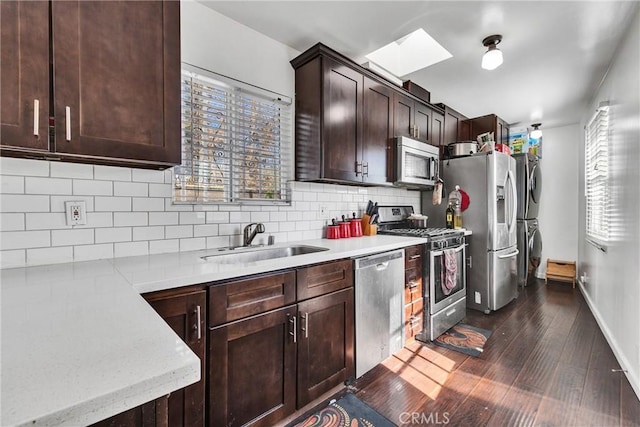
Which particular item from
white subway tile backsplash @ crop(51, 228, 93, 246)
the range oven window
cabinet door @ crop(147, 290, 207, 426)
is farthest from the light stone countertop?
the range oven window

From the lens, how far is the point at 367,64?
8.43ft

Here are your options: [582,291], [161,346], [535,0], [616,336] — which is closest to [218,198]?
[161,346]

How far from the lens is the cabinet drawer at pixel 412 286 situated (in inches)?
92.9

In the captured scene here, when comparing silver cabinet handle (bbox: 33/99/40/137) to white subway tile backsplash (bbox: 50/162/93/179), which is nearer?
silver cabinet handle (bbox: 33/99/40/137)

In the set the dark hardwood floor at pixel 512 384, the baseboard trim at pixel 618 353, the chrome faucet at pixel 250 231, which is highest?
the chrome faucet at pixel 250 231

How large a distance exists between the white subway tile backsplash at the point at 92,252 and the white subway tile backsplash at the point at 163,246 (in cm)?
20

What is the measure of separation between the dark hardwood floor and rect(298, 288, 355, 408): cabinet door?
0.23 metres

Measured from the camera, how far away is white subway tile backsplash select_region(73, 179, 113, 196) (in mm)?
1511

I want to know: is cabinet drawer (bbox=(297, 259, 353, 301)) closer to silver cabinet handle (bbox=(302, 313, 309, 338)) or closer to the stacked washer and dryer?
silver cabinet handle (bbox=(302, 313, 309, 338))

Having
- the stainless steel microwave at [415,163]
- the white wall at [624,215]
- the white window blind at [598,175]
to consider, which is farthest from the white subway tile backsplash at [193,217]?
the white window blind at [598,175]

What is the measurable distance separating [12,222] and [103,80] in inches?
30.4

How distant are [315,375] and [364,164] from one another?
1.63 meters

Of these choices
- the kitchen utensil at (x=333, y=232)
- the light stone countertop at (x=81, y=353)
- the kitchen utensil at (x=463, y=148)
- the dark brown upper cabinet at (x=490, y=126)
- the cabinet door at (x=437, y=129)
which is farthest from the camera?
the dark brown upper cabinet at (x=490, y=126)

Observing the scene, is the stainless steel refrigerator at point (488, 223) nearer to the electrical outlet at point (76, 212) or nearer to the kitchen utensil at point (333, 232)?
the kitchen utensil at point (333, 232)
